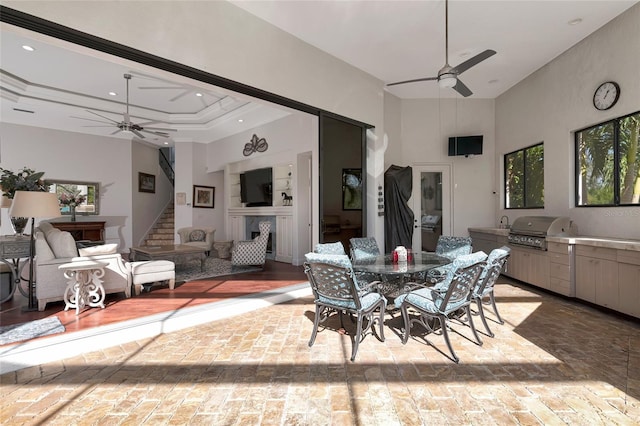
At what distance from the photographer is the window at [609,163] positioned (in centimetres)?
412

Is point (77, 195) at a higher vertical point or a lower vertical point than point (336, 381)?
higher

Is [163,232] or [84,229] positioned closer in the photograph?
[84,229]

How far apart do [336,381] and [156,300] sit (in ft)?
10.0

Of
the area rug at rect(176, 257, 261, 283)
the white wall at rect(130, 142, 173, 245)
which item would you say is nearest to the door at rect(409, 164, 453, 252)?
the area rug at rect(176, 257, 261, 283)

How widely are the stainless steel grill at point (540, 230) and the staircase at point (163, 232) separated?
9471mm

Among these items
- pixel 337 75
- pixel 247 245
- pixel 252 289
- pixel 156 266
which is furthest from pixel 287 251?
pixel 337 75

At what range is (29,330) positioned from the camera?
3.16 m

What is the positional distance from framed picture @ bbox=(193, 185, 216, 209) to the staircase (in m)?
1.50

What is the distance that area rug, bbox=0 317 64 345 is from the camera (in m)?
2.97

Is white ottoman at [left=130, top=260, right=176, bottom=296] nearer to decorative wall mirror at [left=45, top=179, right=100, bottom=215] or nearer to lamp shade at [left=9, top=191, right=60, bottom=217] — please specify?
lamp shade at [left=9, top=191, right=60, bottom=217]

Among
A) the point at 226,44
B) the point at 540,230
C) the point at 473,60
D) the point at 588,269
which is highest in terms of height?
the point at 226,44

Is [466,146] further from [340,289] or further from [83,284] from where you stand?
[83,284]

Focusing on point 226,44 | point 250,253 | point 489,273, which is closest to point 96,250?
point 250,253

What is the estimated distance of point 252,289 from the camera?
4848 mm
